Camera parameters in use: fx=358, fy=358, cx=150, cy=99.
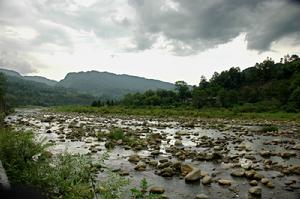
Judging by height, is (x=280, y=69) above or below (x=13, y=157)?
above

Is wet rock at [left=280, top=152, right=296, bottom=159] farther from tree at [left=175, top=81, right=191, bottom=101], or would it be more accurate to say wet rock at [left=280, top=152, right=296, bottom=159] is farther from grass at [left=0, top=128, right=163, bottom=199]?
tree at [left=175, top=81, right=191, bottom=101]

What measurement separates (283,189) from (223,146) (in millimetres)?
9792

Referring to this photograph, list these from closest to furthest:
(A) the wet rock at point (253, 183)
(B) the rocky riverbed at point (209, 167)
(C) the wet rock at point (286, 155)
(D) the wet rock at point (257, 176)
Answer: (B) the rocky riverbed at point (209, 167) → (A) the wet rock at point (253, 183) → (D) the wet rock at point (257, 176) → (C) the wet rock at point (286, 155)

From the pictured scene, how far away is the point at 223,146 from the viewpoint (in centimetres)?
2234

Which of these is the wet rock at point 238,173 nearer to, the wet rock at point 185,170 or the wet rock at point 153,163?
the wet rock at point 185,170

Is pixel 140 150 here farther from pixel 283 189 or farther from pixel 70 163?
pixel 70 163

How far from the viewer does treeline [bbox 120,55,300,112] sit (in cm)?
7075

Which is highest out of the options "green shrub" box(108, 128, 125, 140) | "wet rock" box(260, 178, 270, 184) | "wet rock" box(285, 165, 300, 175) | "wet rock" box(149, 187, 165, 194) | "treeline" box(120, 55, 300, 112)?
"treeline" box(120, 55, 300, 112)

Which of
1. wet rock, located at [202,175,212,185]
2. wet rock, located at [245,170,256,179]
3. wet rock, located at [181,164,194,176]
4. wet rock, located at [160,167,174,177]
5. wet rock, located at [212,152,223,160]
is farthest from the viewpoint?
wet rock, located at [212,152,223,160]

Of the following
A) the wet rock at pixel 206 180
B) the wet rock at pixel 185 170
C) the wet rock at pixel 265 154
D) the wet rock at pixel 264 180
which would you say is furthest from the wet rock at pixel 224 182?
the wet rock at pixel 265 154

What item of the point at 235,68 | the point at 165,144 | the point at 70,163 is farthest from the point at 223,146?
the point at 235,68

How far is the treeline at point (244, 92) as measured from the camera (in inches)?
2785

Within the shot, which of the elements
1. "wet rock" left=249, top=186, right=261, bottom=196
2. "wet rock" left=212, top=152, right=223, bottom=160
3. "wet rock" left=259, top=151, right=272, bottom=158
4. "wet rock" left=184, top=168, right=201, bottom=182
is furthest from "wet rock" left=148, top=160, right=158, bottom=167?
"wet rock" left=259, top=151, right=272, bottom=158

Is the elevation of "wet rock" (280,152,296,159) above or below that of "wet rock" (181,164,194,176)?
above
